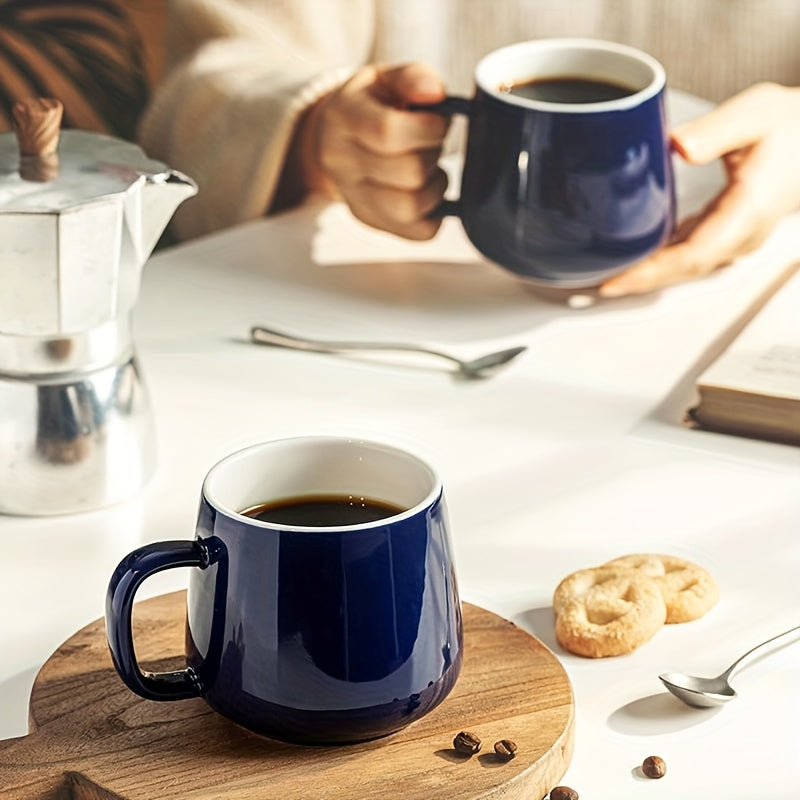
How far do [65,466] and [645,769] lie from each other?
36cm

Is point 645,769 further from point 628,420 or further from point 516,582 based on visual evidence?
point 628,420

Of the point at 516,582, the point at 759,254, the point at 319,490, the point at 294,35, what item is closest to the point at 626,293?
the point at 759,254

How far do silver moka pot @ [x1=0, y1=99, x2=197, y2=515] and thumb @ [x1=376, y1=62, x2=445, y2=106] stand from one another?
13.0 inches

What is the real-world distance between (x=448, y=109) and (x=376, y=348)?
0.63 ft

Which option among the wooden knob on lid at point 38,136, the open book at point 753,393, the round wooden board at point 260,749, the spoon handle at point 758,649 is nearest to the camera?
the round wooden board at point 260,749

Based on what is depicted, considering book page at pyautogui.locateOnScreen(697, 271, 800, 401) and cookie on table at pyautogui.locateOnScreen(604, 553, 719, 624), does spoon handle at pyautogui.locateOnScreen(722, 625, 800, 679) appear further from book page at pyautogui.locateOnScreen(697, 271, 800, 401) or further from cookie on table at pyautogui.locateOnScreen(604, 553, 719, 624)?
book page at pyautogui.locateOnScreen(697, 271, 800, 401)

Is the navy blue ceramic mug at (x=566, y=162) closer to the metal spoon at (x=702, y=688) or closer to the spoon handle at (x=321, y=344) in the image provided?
A: the spoon handle at (x=321, y=344)

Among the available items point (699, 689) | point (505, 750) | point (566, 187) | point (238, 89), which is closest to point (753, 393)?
point (566, 187)

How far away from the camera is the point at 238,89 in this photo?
1.31 m

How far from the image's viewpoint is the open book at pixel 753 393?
85cm

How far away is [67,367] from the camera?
0.73m

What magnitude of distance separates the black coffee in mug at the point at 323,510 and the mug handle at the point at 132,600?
37 mm

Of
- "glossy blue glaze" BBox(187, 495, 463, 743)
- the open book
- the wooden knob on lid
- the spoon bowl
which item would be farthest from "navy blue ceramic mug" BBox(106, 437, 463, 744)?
the open book

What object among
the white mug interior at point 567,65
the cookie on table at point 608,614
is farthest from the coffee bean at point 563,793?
the white mug interior at point 567,65
